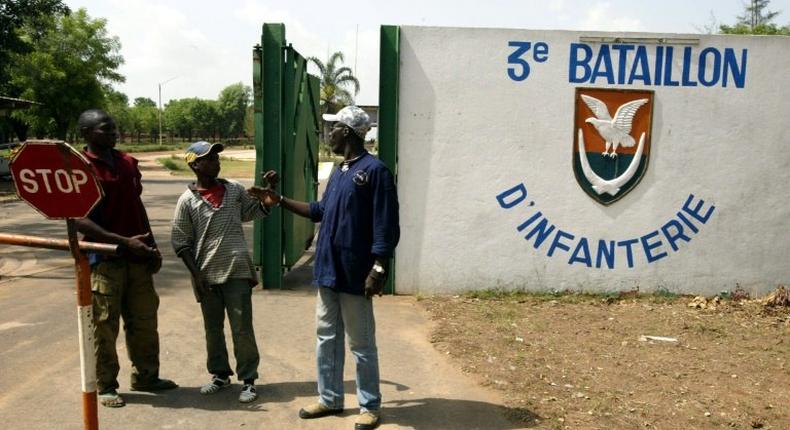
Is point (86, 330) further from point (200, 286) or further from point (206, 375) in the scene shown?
point (206, 375)

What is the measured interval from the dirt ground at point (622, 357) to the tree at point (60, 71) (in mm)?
25134

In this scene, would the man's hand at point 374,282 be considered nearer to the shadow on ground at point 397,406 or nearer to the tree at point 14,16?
the shadow on ground at point 397,406

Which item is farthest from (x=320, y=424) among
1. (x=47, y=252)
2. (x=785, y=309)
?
(x=47, y=252)

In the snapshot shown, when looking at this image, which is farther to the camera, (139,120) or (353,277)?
(139,120)

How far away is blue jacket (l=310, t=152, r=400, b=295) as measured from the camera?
3.57 m

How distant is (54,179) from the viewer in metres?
2.59

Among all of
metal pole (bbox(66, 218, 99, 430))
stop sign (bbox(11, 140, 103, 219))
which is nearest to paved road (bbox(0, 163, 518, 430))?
metal pole (bbox(66, 218, 99, 430))

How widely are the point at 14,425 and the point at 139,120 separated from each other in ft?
253

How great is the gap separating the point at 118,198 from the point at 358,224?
4.97 feet

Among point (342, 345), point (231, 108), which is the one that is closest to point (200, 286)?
point (342, 345)

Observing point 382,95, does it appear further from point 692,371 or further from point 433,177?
point 692,371

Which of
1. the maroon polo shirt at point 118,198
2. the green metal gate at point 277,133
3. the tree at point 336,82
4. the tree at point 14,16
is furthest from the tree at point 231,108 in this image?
the maroon polo shirt at point 118,198

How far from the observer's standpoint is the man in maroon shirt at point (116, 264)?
3904 mm

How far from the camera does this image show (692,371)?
4.76 metres
